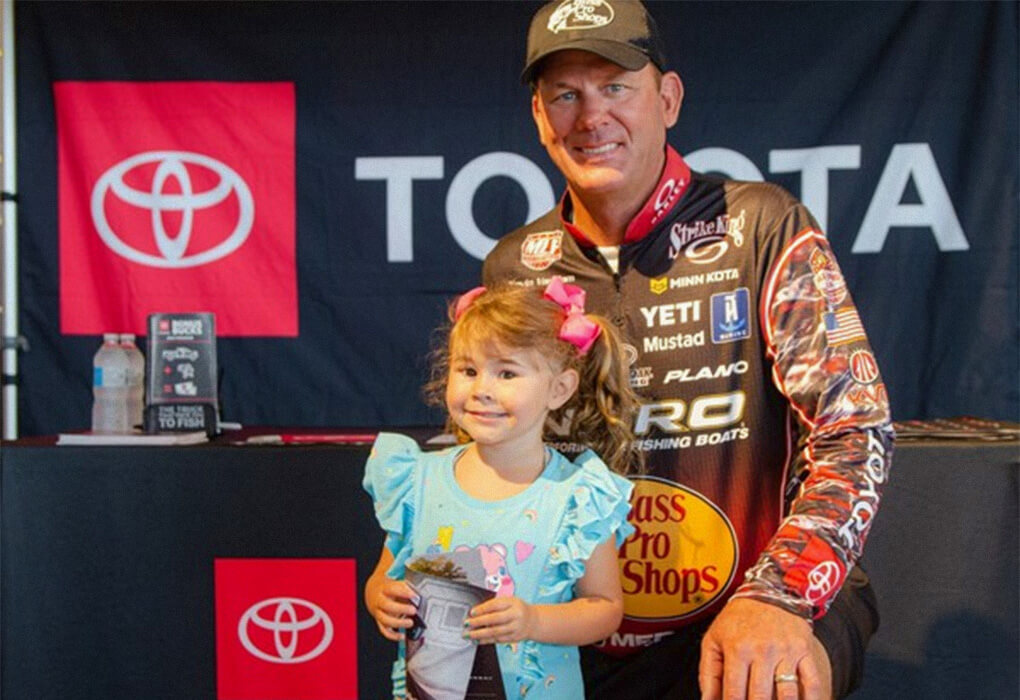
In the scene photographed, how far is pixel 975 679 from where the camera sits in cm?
287

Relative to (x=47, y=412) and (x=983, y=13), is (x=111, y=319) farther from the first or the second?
(x=983, y=13)

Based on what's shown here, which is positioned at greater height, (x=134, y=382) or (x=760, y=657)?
(x=134, y=382)

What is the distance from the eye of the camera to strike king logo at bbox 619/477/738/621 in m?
1.77

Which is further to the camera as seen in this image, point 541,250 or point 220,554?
point 220,554

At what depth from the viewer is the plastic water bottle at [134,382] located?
3295 millimetres

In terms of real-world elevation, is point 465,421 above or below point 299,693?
above

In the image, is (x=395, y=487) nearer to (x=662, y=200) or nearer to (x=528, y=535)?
(x=528, y=535)

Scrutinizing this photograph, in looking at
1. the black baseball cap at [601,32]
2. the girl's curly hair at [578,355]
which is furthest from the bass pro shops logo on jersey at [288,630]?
the black baseball cap at [601,32]

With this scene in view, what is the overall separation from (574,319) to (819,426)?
42 cm

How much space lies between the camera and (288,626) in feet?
9.60

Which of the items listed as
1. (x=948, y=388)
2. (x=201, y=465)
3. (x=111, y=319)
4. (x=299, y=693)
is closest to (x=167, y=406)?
(x=201, y=465)

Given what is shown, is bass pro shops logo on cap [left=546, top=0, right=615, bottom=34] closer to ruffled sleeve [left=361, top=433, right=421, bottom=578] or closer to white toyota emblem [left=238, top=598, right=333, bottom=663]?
ruffled sleeve [left=361, top=433, right=421, bottom=578]

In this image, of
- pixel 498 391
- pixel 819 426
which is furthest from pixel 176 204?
pixel 819 426

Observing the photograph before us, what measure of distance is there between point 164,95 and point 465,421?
224 cm
